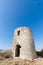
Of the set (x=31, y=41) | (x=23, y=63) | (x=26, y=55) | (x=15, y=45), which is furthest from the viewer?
(x=15, y=45)

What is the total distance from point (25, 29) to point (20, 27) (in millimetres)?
1129

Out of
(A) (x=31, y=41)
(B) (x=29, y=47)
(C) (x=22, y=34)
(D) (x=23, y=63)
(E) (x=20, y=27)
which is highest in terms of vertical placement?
(E) (x=20, y=27)

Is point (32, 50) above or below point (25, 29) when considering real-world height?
below

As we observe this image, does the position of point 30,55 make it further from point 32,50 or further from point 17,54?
point 17,54

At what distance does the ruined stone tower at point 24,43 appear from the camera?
1672 centimetres

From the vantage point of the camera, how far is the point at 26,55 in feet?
54.4

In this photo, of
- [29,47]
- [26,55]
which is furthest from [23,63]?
[29,47]

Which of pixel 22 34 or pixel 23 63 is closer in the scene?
pixel 23 63

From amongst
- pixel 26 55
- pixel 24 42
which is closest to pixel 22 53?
pixel 26 55

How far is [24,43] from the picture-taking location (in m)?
17.3

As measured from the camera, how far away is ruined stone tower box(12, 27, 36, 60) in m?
16.7

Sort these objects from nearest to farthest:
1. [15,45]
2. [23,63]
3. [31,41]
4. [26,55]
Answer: [23,63]
[26,55]
[31,41]
[15,45]

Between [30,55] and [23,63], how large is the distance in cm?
281

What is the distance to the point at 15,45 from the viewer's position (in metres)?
19.0
